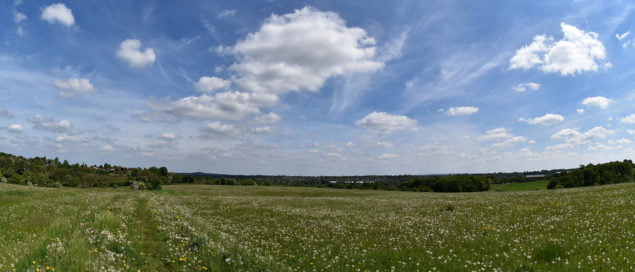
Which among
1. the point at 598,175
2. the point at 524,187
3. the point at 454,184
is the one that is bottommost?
the point at 524,187

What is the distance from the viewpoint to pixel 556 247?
9.74m

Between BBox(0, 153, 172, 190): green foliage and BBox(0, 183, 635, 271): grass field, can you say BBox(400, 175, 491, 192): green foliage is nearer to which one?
BBox(0, 153, 172, 190): green foliage

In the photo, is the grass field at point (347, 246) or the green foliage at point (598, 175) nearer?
the grass field at point (347, 246)

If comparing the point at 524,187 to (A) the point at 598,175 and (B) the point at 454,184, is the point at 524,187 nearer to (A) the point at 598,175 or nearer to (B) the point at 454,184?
(A) the point at 598,175

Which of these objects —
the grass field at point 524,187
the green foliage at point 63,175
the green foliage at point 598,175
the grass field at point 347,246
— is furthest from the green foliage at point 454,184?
the grass field at point 347,246

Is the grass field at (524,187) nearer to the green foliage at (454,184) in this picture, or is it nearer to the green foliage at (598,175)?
the green foliage at (598,175)

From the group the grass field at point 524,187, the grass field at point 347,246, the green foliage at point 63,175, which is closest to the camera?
the grass field at point 347,246

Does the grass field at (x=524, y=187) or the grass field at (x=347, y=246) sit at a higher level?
the grass field at (x=347, y=246)

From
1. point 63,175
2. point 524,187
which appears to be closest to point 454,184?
point 524,187

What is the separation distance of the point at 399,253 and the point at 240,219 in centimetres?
1475

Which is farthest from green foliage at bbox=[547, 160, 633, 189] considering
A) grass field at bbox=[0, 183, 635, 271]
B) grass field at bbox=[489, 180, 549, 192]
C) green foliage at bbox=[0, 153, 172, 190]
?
green foliage at bbox=[0, 153, 172, 190]

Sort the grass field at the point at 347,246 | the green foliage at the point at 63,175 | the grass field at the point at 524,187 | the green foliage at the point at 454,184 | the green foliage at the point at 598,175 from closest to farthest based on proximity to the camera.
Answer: the grass field at the point at 347,246 → the green foliage at the point at 598,175 → the grass field at the point at 524,187 → the green foliage at the point at 63,175 → the green foliage at the point at 454,184

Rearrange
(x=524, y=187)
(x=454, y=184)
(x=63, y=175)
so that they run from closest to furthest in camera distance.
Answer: (x=524, y=187) → (x=454, y=184) → (x=63, y=175)

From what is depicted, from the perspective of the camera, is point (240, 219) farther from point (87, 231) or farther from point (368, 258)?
point (368, 258)
